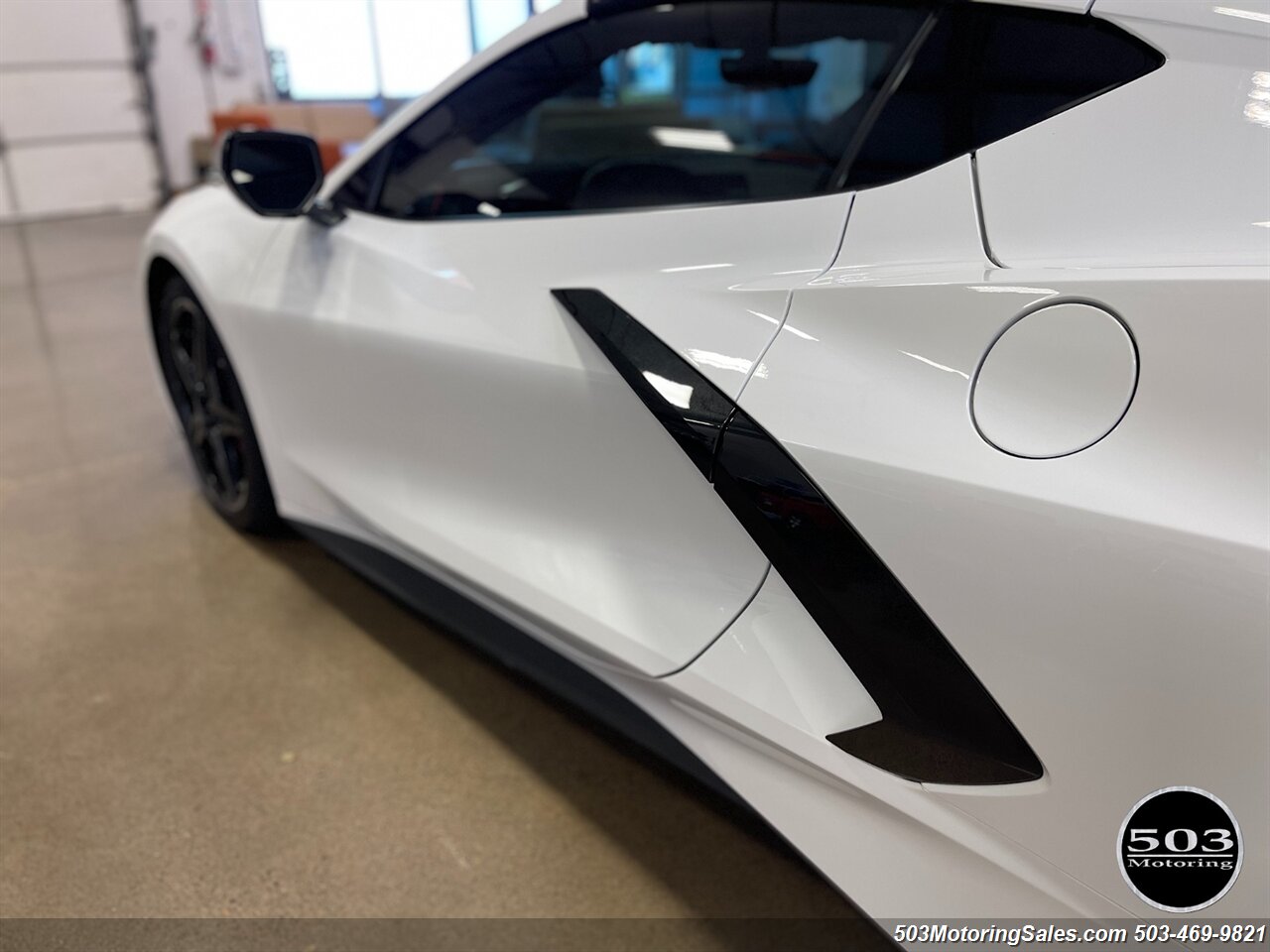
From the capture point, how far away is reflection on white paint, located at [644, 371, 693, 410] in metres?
1.00

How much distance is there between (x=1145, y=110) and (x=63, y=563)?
2.35m

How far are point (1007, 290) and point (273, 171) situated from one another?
4.38ft

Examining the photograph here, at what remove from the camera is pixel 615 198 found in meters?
1.48

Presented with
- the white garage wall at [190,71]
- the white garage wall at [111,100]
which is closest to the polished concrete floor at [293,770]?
the white garage wall at [111,100]

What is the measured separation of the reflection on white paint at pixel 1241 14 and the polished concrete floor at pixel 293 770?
984mm

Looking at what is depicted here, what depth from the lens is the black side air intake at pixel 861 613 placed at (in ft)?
2.76

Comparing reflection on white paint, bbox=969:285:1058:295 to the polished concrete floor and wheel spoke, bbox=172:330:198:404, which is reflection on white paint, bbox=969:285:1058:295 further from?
wheel spoke, bbox=172:330:198:404

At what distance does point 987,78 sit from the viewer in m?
1.12

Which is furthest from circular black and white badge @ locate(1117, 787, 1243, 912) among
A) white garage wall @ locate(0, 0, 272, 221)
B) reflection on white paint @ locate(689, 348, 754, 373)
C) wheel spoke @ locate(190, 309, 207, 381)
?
white garage wall @ locate(0, 0, 272, 221)

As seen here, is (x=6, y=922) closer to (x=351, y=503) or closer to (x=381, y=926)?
(x=381, y=926)

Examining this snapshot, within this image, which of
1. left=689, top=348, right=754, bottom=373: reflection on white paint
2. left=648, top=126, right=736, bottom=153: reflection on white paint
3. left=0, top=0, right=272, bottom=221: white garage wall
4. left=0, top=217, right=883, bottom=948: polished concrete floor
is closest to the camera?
left=689, top=348, right=754, bottom=373: reflection on white paint

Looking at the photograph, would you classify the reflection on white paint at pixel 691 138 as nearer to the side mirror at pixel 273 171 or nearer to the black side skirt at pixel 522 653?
the side mirror at pixel 273 171

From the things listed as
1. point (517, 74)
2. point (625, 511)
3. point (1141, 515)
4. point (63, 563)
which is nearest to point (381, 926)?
point (625, 511)

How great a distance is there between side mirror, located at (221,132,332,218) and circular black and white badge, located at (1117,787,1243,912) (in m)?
1.55
